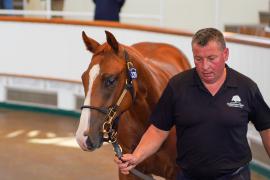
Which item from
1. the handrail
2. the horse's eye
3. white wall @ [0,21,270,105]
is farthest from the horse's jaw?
white wall @ [0,21,270,105]

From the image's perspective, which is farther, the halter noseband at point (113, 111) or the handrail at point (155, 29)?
the handrail at point (155, 29)

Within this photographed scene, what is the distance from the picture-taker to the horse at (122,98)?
287 centimetres

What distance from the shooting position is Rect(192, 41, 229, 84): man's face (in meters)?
2.54

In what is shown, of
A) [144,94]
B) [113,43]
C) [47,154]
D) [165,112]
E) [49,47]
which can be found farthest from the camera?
[49,47]

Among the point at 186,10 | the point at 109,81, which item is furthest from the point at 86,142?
the point at 186,10

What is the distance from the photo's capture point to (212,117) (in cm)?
264

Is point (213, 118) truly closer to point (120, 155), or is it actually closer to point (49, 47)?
point (120, 155)

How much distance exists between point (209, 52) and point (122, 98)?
630mm

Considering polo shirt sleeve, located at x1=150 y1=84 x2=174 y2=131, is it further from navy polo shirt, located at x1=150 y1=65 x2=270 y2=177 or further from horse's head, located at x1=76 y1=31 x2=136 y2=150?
horse's head, located at x1=76 y1=31 x2=136 y2=150

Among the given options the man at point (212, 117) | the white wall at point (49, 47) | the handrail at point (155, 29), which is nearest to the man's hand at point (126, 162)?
the man at point (212, 117)

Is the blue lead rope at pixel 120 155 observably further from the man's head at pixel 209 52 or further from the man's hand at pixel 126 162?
the man's head at pixel 209 52

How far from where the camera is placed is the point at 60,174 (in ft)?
17.8

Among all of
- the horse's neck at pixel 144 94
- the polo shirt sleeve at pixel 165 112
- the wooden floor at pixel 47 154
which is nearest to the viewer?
the polo shirt sleeve at pixel 165 112

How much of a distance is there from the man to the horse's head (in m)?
0.22
